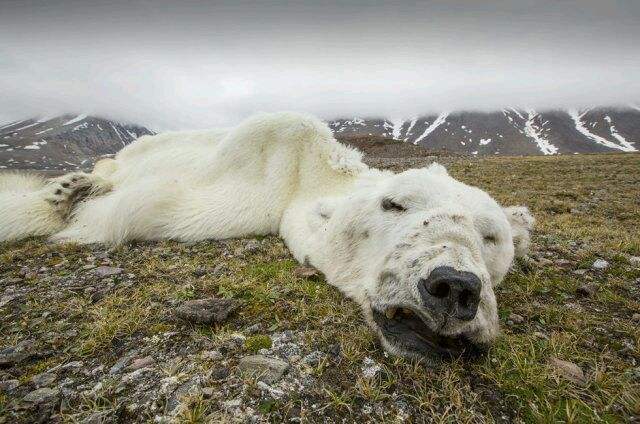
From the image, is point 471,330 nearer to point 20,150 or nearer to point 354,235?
point 354,235

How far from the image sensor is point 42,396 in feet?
6.10

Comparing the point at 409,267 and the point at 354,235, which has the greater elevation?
the point at 409,267

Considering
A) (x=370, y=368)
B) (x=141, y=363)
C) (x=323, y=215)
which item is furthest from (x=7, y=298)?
(x=370, y=368)

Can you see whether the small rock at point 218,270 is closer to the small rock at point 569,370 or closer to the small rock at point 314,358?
the small rock at point 314,358

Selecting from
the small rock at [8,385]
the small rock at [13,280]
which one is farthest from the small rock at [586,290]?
the small rock at [13,280]

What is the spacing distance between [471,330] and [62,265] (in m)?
4.31

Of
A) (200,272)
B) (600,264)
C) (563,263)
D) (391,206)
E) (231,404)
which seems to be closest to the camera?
(231,404)

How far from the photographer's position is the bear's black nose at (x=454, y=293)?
1.92 m

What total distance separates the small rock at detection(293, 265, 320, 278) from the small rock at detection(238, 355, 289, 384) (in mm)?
1422

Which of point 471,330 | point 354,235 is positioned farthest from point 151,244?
point 471,330

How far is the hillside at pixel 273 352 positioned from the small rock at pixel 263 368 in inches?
0.4

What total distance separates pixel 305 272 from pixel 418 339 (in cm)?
163

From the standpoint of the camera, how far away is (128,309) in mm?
2762

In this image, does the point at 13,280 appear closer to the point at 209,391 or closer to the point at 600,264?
the point at 209,391
